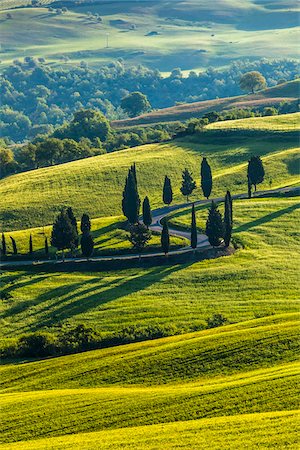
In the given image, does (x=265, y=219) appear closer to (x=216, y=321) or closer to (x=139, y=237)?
(x=139, y=237)

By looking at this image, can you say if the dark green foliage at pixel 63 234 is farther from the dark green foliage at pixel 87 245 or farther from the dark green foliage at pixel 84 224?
the dark green foliage at pixel 84 224

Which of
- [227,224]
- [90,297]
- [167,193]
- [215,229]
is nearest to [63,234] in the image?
[90,297]

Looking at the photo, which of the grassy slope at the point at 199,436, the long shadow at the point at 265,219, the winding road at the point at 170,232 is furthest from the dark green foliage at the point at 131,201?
the grassy slope at the point at 199,436

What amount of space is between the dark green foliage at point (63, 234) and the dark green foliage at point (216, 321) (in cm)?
2731

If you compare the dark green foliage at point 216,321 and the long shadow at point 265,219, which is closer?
the dark green foliage at point 216,321

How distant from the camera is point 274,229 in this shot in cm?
11938

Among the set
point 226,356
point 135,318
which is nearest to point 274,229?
point 135,318

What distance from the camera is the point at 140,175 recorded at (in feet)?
535

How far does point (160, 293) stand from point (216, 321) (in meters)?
11.0

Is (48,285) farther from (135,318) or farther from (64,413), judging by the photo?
(64,413)

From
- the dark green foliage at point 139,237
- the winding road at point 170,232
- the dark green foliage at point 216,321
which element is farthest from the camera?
the winding road at point 170,232

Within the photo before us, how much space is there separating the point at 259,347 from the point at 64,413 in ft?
73.2

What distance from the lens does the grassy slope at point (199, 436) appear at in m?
54.2

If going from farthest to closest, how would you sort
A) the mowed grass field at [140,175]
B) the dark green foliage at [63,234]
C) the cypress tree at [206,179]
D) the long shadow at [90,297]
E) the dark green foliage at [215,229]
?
the mowed grass field at [140,175], the cypress tree at [206,179], the dark green foliage at [215,229], the dark green foliage at [63,234], the long shadow at [90,297]
